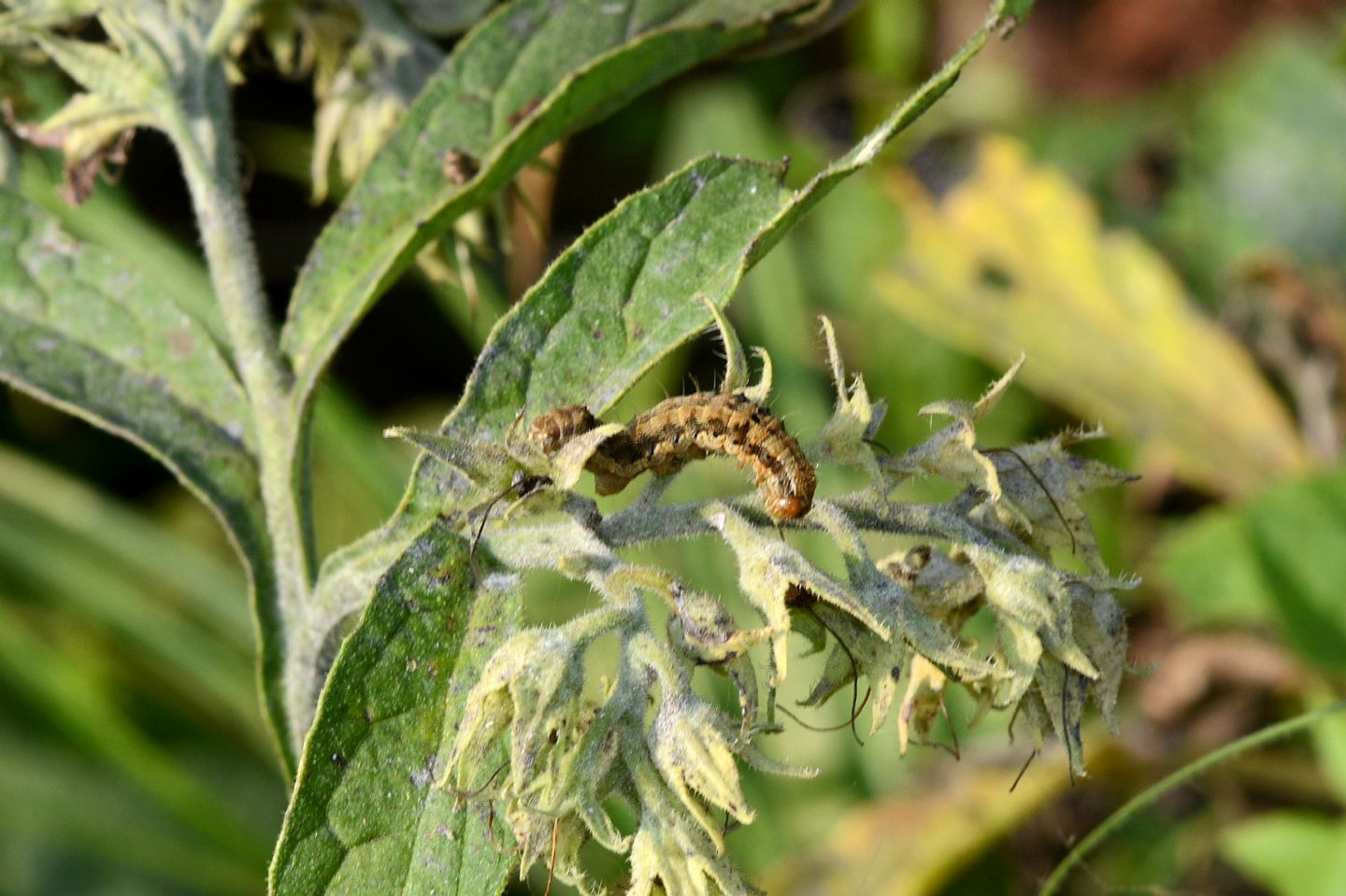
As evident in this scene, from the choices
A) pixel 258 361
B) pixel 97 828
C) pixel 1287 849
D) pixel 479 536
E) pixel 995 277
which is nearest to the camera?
pixel 479 536

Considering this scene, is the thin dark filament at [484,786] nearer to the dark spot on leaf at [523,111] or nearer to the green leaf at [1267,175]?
the dark spot on leaf at [523,111]

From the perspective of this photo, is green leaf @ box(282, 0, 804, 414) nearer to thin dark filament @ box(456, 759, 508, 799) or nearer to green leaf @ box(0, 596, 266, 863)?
thin dark filament @ box(456, 759, 508, 799)

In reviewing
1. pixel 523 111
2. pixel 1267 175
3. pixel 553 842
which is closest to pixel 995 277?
pixel 1267 175

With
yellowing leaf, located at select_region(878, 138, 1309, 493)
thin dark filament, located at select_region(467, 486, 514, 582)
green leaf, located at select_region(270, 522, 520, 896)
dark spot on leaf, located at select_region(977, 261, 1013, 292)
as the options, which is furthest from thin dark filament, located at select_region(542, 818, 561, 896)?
dark spot on leaf, located at select_region(977, 261, 1013, 292)

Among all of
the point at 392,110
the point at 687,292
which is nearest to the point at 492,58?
the point at 392,110

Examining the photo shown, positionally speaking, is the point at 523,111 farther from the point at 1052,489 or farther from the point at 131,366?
the point at 1052,489

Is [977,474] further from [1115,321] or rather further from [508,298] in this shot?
[1115,321]

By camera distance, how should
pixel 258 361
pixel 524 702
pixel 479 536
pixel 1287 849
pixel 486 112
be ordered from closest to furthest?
pixel 524 702 → pixel 479 536 → pixel 258 361 → pixel 486 112 → pixel 1287 849
